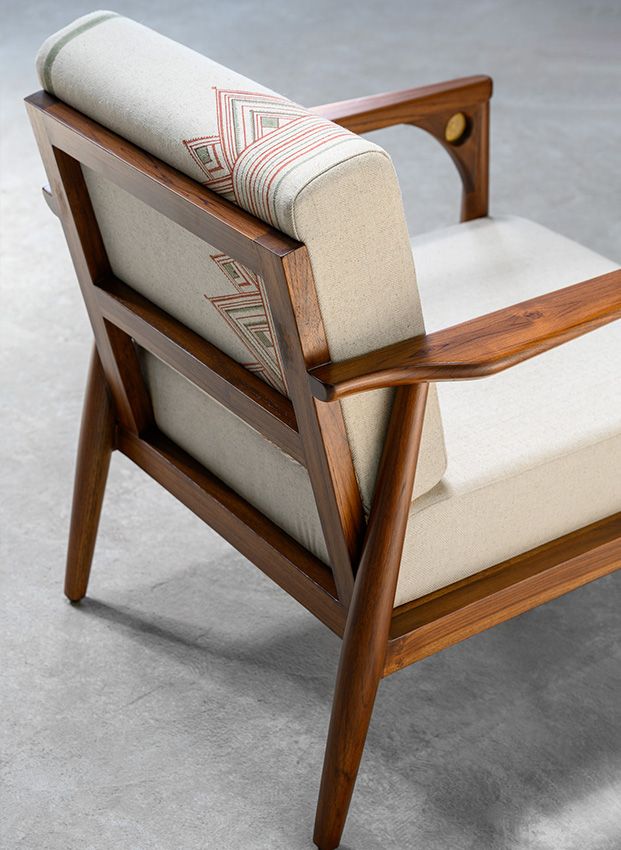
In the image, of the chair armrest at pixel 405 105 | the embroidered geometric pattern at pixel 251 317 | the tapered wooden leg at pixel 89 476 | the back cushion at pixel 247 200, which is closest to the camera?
the back cushion at pixel 247 200

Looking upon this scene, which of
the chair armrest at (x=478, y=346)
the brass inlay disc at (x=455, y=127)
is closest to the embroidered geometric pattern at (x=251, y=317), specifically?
the chair armrest at (x=478, y=346)

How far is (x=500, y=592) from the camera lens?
4.84 ft

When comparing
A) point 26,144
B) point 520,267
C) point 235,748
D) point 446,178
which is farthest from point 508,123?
point 235,748

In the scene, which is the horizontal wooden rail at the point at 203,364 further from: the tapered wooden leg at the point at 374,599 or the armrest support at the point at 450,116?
the armrest support at the point at 450,116

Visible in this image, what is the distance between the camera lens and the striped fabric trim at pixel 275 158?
3.84ft

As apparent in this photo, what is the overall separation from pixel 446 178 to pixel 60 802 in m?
2.15

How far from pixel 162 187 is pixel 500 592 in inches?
24.0

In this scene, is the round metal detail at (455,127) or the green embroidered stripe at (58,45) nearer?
the green embroidered stripe at (58,45)

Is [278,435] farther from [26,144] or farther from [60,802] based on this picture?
[26,144]

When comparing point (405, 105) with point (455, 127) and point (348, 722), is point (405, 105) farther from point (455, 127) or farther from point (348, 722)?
point (348, 722)

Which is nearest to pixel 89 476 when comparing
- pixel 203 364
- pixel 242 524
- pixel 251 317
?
pixel 242 524

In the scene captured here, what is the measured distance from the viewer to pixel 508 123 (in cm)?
358

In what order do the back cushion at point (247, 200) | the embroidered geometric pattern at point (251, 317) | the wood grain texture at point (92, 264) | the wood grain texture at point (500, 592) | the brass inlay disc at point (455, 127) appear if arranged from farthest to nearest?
the brass inlay disc at point (455, 127)
the wood grain texture at point (92, 264)
the wood grain texture at point (500, 592)
the embroidered geometric pattern at point (251, 317)
the back cushion at point (247, 200)

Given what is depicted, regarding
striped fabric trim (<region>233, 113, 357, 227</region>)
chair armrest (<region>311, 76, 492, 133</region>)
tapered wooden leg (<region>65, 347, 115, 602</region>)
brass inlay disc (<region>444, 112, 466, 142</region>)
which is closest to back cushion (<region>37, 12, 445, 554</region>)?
striped fabric trim (<region>233, 113, 357, 227</region>)
